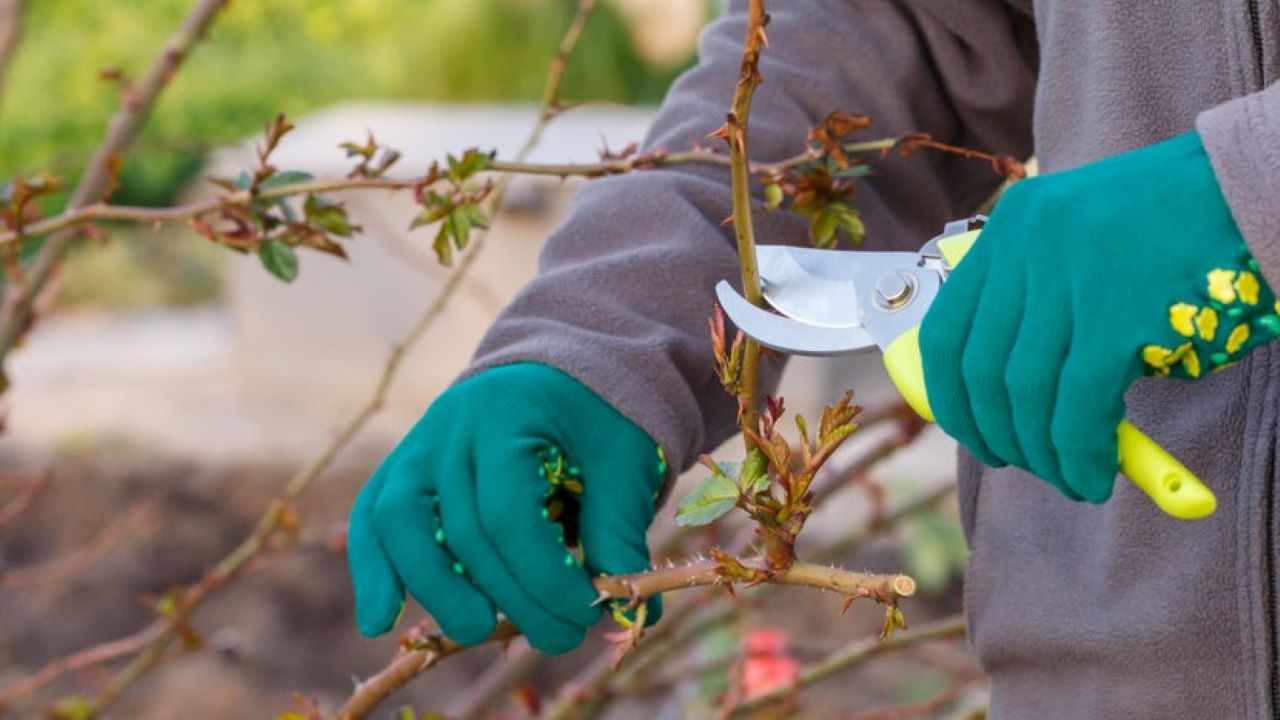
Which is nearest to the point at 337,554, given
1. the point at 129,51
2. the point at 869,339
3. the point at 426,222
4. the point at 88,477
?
the point at 88,477

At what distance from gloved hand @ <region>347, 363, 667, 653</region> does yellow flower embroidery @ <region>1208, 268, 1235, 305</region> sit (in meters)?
0.40

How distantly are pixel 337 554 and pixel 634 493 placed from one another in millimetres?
2414

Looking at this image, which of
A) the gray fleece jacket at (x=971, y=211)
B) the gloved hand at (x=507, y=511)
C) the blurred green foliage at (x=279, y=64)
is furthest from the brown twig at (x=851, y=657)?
the blurred green foliage at (x=279, y=64)

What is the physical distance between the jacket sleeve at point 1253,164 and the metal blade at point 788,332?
224 millimetres

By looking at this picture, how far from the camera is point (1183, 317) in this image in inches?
28.2

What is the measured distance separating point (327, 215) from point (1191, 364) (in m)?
0.64

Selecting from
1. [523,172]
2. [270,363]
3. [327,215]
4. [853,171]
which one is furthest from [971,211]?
[270,363]

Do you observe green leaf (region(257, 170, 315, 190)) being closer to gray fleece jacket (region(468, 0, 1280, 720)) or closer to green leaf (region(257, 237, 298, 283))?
green leaf (region(257, 237, 298, 283))

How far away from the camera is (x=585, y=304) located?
1.04 meters

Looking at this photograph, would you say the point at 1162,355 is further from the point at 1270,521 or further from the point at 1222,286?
the point at 1270,521

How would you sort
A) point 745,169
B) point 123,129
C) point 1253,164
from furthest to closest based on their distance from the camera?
1. point 123,129
2. point 745,169
3. point 1253,164

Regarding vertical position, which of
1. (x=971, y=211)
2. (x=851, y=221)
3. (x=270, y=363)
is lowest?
(x=270, y=363)

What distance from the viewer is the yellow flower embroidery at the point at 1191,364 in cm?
73

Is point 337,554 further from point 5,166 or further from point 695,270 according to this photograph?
point 5,166
